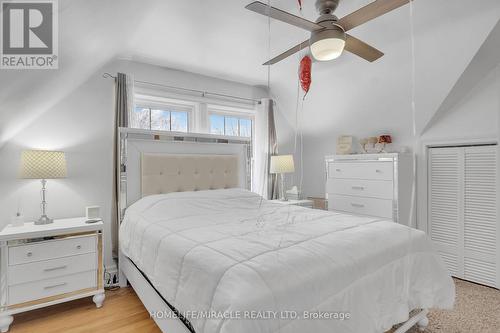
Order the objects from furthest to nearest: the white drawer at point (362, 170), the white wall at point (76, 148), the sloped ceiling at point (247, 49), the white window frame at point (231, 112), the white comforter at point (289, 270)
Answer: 1. the white window frame at point (231, 112)
2. the white drawer at point (362, 170)
3. the white wall at point (76, 148)
4. the sloped ceiling at point (247, 49)
5. the white comforter at point (289, 270)

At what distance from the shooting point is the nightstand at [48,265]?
1.98 m

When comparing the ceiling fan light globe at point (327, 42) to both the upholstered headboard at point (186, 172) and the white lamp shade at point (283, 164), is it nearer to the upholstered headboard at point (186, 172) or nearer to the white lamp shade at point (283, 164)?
the upholstered headboard at point (186, 172)

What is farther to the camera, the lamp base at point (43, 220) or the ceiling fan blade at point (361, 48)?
the lamp base at point (43, 220)

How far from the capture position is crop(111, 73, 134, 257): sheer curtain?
8.98ft

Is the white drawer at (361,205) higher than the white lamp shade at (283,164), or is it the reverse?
the white lamp shade at (283,164)

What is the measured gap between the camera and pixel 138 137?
9.29 feet

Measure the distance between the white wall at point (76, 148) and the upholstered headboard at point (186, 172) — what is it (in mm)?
468

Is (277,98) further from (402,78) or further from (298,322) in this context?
(298,322)

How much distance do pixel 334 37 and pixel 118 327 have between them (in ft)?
8.21

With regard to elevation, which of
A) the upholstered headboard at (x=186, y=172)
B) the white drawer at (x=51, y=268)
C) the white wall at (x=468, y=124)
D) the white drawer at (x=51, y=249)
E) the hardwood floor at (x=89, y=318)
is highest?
the white wall at (x=468, y=124)

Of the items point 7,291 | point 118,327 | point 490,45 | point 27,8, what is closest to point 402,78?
point 490,45

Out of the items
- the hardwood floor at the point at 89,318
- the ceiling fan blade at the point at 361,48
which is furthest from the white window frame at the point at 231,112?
the hardwood floor at the point at 89,318

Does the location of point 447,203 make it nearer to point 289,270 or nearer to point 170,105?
point 289,270

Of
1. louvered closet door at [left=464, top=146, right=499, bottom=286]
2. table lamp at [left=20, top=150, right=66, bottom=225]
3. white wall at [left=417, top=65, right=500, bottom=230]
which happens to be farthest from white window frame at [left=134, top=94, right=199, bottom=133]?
louvered closet door at [left=464, top=146, right=499, bottom=286]
